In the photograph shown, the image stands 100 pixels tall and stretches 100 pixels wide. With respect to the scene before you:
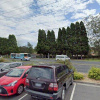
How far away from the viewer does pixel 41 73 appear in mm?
3861

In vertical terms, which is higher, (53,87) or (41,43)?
(41,43)

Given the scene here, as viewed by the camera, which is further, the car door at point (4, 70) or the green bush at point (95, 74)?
the green bush at point (95, 74)

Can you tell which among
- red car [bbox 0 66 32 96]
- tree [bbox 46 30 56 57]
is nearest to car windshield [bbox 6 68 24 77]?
red car [bbox 0 66 32 96]

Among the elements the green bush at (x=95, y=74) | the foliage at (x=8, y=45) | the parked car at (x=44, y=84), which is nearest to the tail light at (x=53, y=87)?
the parked car at (x=44, y=84)

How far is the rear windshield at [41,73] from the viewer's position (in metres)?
3.69

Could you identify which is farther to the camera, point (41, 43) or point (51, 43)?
point (41, 43)

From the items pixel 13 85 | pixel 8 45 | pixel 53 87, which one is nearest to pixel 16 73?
pixel 13 85

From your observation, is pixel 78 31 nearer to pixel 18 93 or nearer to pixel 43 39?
pixel 43 39

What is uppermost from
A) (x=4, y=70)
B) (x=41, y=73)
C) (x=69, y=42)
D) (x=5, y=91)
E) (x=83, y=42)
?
(x=69, y=42)

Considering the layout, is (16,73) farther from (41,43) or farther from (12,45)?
(12,45)

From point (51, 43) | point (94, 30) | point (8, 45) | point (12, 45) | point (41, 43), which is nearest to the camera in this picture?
point (94, 30)

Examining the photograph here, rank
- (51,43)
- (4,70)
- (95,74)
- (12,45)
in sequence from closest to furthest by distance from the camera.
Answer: (95,74) → (4,70) → (51,43) → (12,45)

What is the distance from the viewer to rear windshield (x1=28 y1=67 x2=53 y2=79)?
369 cm

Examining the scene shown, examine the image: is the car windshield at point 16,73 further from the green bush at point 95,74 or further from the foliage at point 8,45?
the foliage at point 8,45
